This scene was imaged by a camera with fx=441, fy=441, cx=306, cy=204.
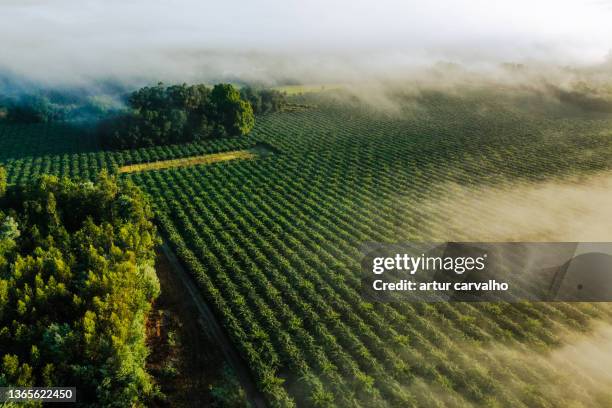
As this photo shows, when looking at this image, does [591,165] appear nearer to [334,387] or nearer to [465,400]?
[465,400]

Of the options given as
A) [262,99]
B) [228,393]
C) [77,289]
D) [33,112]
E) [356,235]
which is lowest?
[228,393]

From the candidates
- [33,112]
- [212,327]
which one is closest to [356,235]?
[212,327]

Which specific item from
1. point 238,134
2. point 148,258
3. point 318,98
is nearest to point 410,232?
point 148,258

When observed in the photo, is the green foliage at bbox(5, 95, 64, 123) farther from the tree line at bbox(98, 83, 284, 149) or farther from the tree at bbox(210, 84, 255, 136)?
the tree at bbox(210, 84, 255, 136)

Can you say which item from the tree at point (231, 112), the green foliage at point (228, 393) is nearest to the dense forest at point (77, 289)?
the green foliage at point (228, 393)

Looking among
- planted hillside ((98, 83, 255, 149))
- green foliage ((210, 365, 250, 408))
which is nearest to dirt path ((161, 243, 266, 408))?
green foliage ((210, 365, 250, 408))

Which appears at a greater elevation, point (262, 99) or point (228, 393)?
point (262, 99)

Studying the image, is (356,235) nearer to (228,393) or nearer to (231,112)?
(228,393)

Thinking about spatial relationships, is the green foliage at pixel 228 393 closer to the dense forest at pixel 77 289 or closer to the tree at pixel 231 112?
the dense forest at pixel 77 289
